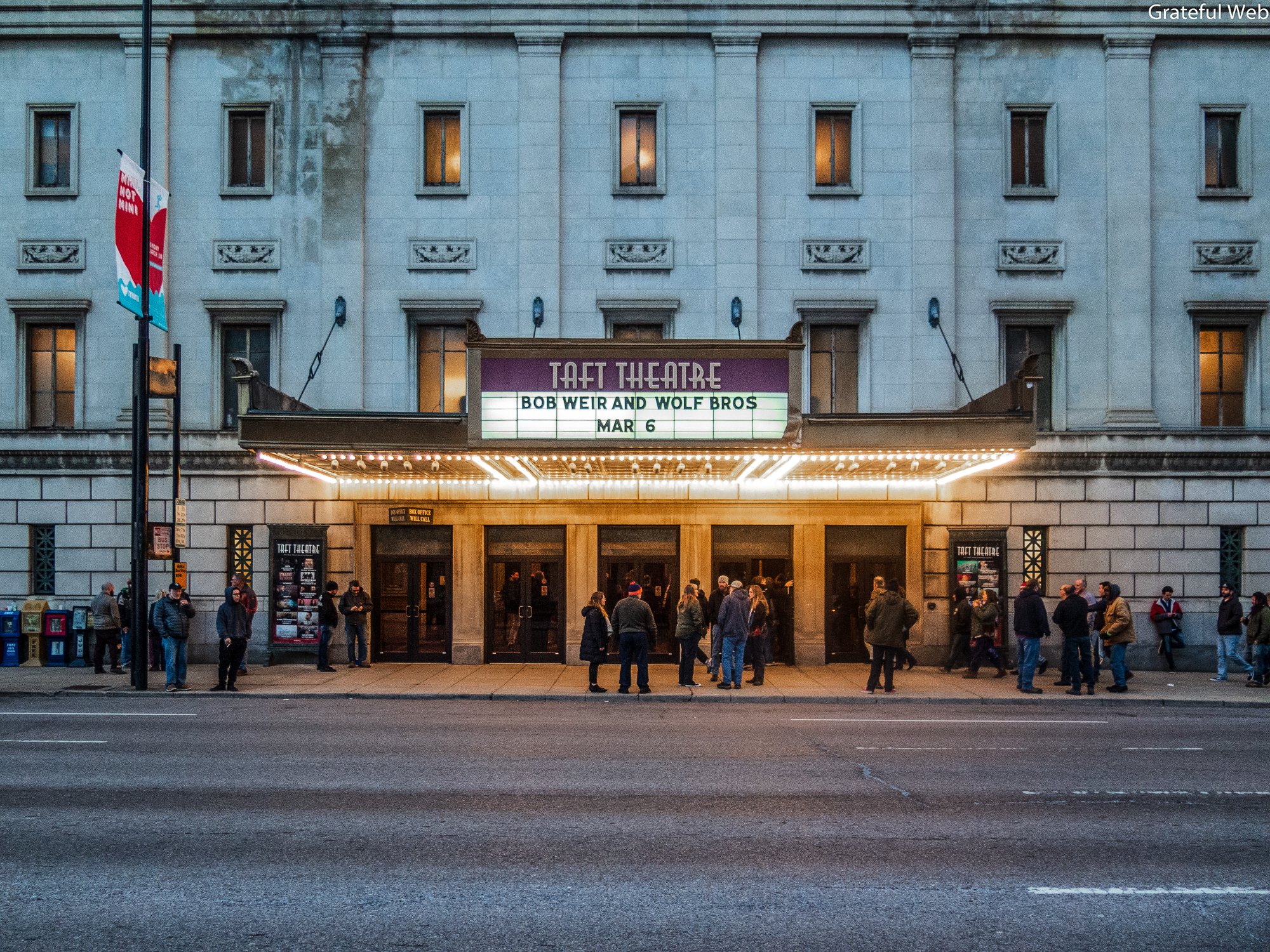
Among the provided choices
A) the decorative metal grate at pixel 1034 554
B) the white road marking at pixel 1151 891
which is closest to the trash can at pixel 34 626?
the white road marking at pixel 1151 891

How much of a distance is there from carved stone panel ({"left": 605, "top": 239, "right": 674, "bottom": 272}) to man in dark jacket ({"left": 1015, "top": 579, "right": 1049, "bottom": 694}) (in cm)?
988

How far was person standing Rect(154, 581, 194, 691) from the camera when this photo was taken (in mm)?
16531

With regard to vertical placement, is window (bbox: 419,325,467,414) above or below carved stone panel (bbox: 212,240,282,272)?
below

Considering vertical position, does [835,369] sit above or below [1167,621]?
above

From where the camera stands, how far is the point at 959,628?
19094 mm

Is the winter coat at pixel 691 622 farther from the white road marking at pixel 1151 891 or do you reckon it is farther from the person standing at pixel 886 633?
the white road marking at pixel 1151 891

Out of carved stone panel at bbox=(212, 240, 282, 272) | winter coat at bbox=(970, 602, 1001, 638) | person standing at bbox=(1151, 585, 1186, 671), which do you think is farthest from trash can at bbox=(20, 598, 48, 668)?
person standing at bbox=(1151, 585, 1186, 671)

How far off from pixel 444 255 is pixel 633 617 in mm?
9317

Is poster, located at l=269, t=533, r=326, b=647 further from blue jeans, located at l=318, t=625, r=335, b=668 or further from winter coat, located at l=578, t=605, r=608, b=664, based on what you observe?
winter coat, located at l=578, t=605, r=608, b=664

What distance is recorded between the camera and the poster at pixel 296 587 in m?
20.3

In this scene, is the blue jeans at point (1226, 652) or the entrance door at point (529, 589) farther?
the entrance door at point (529, 589)

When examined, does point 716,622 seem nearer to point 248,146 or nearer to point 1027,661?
point 1027,661

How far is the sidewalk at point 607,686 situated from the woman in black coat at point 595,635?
330mm

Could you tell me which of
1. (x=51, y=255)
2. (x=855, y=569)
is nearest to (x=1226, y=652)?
(x=855, y=569)
